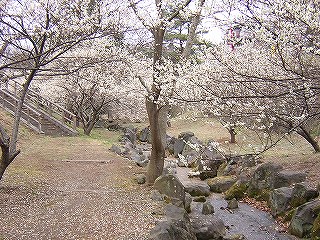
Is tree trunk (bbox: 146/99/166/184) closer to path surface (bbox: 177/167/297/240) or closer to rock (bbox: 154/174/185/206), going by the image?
rock (bbox: 154/174/185/206)

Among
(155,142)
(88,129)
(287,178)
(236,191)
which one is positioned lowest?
(236,191)

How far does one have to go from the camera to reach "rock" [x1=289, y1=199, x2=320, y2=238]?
8.28m

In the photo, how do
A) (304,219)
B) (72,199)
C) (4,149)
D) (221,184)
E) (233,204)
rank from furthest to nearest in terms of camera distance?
1. (221,184)
2. (233,204)
3. (72,199)
4. (304,219)
5. (4,149)

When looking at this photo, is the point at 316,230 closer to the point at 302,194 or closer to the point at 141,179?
the point at 302,194

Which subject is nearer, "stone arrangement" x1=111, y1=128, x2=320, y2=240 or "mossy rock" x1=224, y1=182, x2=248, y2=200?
"stone arrangement" x1=111, y1=128, x2=320, y2=240

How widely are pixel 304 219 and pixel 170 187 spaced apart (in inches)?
138

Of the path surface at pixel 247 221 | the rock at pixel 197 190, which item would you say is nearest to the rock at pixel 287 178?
the path surface at pixel 247 221

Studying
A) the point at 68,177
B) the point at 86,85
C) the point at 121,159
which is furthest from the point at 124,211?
the point at 86,85

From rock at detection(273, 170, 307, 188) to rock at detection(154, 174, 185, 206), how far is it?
3331 millimetres

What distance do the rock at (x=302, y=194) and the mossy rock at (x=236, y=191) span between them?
276 centimetres

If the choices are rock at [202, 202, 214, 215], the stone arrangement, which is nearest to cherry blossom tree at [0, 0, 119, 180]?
the stone arrangement

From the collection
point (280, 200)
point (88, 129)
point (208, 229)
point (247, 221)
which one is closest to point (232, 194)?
point (247, 221)

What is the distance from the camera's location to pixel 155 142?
36.2ft

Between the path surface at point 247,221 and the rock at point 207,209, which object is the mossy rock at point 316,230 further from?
the rock at point 207,209
